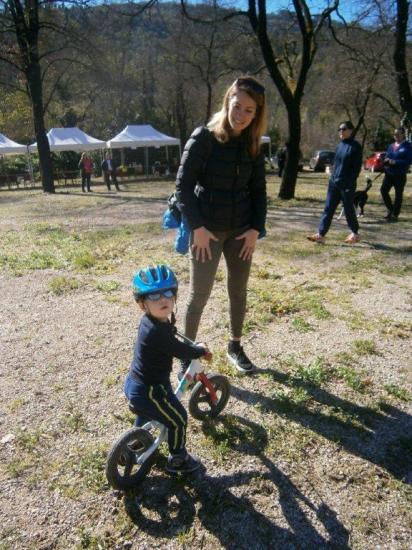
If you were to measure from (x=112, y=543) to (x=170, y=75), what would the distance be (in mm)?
33747

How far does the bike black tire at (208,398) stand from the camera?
2.88 metres

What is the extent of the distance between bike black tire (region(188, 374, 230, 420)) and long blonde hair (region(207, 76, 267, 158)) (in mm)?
1457

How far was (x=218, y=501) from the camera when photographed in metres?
2.36

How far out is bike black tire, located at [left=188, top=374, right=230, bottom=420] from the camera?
2.88 meters

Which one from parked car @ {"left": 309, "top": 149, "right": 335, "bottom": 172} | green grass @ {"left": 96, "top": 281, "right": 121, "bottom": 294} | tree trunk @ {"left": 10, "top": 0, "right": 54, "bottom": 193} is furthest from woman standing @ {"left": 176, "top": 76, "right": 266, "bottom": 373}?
parked car @ {"left": 309, "top": 149, "right": 335, "bottom": 172}

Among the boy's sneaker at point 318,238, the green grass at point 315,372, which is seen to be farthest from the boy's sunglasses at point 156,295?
the boy's sneaker at point 318,238

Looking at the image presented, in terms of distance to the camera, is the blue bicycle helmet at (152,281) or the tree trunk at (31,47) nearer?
the blue bicycle helmet at (152,281)

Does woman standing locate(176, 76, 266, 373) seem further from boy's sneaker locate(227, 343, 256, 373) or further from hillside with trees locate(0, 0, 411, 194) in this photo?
hillside with trees locate(0, 0, 411, 194)

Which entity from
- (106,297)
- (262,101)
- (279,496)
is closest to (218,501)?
(279,496)

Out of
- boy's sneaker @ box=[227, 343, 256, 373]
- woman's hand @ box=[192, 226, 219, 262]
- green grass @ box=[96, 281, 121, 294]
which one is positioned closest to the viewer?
woman's hand @ box=[192, 226, 219, 262]

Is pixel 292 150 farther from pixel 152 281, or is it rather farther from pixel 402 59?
pixel 152 281

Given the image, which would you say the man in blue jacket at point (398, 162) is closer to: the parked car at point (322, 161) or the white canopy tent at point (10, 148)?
the white canopy tent at point (10, 148)

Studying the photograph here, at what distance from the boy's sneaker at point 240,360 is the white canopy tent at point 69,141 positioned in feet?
73.1

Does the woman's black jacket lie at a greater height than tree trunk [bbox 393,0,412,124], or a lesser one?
lesser
